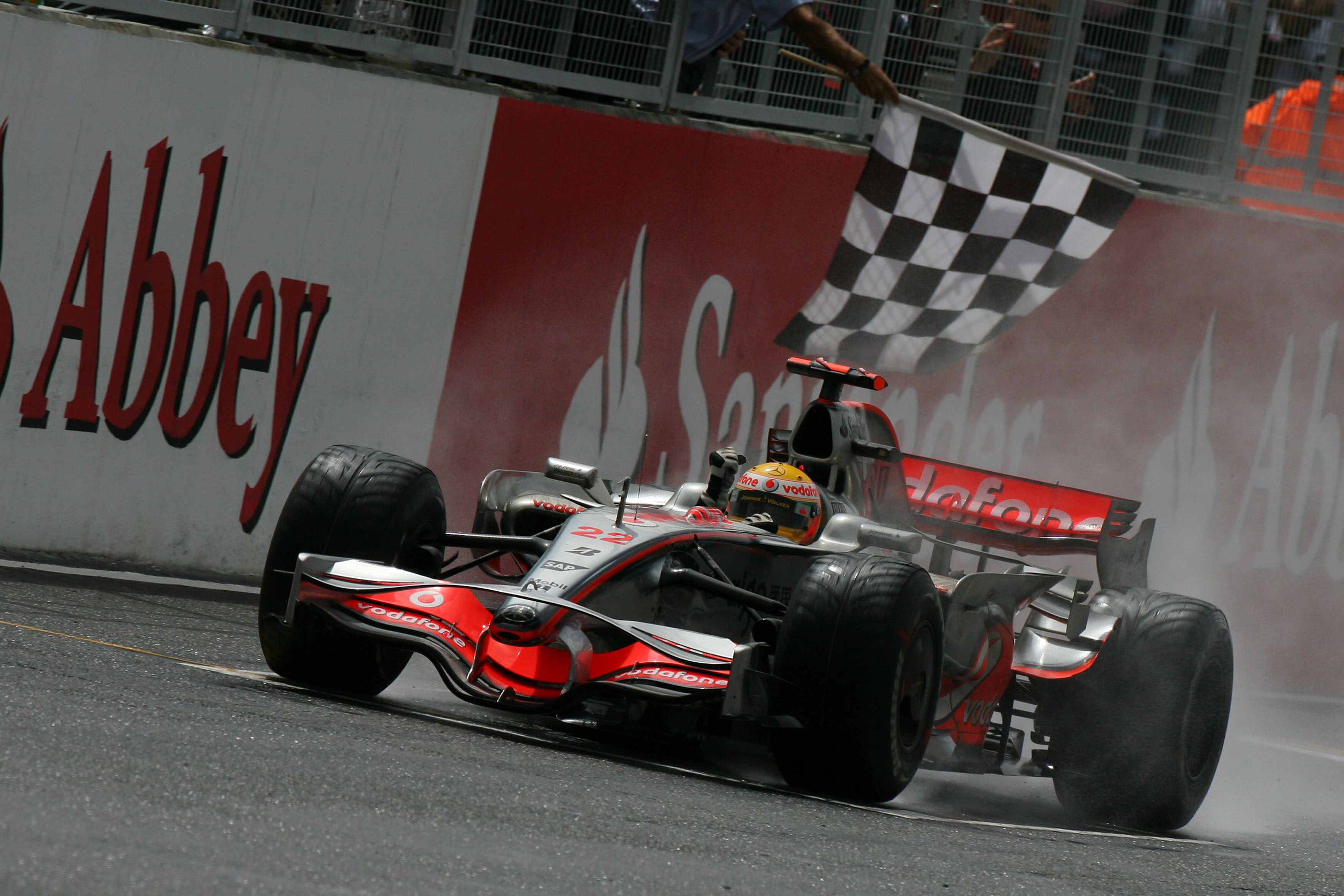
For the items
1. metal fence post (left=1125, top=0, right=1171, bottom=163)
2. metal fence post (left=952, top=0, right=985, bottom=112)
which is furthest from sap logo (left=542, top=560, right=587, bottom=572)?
metal fence post (left=1125, top=0, right=1171, bottom=163)

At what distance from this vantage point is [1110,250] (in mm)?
9977

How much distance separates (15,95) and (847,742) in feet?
18.5

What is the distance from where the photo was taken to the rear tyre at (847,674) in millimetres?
4523

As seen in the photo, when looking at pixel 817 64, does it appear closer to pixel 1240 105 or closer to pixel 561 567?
pixel 1240 105

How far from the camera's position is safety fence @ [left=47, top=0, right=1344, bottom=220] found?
8.91 metres

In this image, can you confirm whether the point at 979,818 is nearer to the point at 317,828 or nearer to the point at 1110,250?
the point at 317,828

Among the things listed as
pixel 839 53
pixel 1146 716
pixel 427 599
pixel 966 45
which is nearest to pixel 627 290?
pixel 839 53

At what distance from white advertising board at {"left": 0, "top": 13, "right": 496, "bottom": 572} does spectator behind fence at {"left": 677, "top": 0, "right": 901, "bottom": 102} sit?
1316 mm

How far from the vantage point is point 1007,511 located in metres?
6.80

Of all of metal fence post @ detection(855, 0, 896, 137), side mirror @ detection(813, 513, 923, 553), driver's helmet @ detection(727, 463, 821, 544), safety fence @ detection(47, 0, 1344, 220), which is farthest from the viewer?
metal fence post @ detection(855, 0, 896, 137)

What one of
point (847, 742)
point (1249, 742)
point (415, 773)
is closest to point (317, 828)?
point (415, 773)

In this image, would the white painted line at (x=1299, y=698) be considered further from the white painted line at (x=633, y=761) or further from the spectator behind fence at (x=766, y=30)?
the white painted line at (x=633, y=761)

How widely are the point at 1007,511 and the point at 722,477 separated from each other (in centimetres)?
142

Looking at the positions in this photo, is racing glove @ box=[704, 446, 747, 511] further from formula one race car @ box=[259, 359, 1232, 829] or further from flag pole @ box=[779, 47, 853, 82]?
flag pole @ box=[779, 47, 853, 82]
